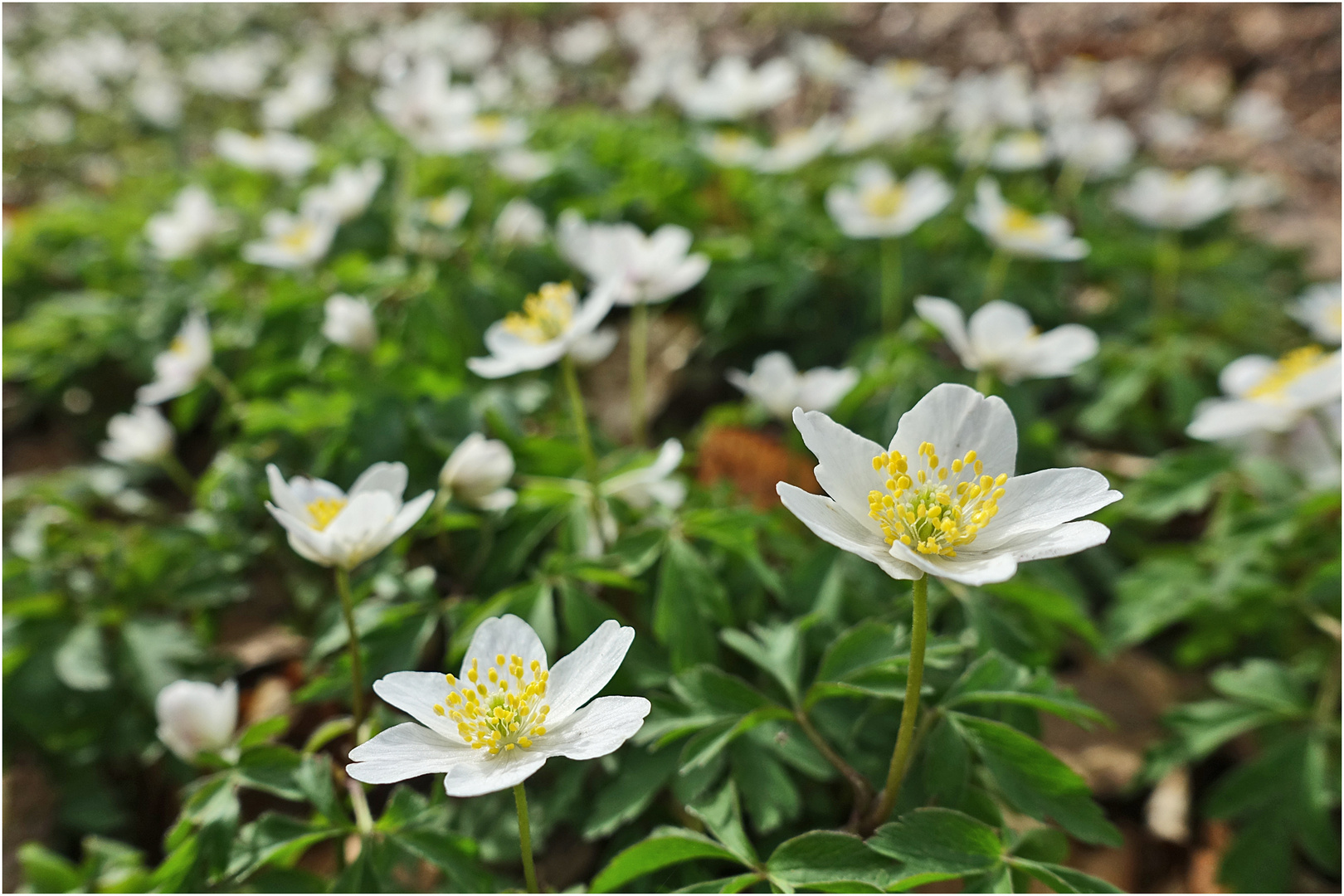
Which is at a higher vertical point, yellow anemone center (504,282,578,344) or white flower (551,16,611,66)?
white flower (551,16,611,66)

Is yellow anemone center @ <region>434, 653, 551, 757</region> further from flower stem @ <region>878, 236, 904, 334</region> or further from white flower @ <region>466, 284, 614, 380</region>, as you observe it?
flower stem @ <region>878, 236, 904, 334</region>

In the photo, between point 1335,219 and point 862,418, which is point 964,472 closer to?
point 862,418

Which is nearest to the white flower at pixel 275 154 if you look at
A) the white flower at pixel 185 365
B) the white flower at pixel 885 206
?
the white flower at pixel 185 365

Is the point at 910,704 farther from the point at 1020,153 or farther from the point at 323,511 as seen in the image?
the point at 1020,153

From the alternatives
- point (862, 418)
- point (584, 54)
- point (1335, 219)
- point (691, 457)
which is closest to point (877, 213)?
point (862, 418)

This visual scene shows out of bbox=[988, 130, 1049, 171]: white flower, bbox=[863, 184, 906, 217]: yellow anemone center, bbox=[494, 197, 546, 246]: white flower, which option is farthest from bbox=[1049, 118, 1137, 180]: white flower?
bbox=[494, 197, 546, 246]: white flower

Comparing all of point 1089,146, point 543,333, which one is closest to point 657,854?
point 543,333
